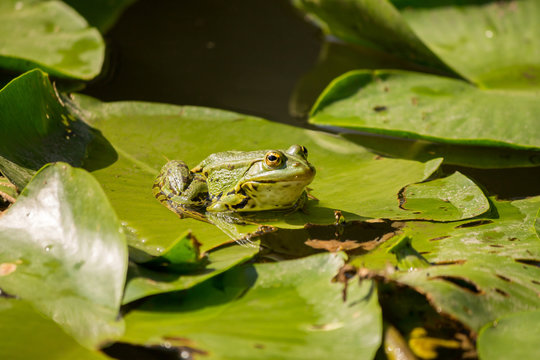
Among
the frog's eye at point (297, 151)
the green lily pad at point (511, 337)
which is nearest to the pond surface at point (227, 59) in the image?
the frog's eye at point (297, 151)

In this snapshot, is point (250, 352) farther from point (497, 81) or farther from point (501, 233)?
point (497, 81)

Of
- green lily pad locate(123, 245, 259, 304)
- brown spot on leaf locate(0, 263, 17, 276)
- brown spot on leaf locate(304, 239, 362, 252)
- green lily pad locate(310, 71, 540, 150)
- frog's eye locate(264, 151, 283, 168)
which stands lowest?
brown spot on leaf locate(304, 239, 362, 252)

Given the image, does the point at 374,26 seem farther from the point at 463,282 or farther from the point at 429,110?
the point at 463,282

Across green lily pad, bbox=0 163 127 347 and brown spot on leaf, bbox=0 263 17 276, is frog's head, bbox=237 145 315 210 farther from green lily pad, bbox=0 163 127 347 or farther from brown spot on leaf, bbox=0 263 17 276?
brown spot on leaf, bbox=0 263 17 276

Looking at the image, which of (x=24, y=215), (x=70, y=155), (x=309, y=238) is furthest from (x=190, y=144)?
(x=24, y=215)

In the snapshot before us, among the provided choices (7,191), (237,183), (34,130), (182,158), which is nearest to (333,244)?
(237,183)

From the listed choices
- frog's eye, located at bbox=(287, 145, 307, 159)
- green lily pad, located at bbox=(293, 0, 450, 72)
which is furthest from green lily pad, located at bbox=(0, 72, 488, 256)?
green lily pad, located at bbox=(293, 0, 450, 72)
